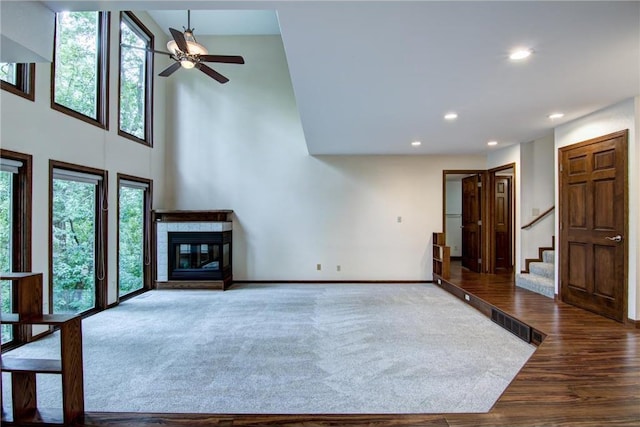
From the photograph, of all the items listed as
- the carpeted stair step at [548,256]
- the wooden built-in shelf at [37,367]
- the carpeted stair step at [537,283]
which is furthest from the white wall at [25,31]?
the carpeted stair step at [548,256]

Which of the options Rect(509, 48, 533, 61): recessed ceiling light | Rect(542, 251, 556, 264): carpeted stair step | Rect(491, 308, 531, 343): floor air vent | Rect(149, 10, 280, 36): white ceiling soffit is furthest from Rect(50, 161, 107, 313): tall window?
Rect(542, 251, 556, 264): carpeted stair step

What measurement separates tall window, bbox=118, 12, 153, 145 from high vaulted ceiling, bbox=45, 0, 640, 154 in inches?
124

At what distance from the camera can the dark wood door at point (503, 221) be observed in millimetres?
7359

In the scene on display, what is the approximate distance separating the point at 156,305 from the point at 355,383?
374 cm

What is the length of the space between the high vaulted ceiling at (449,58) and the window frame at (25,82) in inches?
76.2

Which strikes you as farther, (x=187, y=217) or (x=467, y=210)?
(x=467, y=210)

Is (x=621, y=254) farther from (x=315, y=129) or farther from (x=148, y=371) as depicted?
A: (x=148, y=371)

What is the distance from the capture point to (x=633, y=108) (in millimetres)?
3723

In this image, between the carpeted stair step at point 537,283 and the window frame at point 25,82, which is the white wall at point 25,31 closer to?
the window frame at point 25,82

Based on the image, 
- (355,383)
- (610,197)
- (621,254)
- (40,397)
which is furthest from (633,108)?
(40,397)

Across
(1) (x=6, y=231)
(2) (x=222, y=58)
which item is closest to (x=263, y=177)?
(2) (x=222, y=58)

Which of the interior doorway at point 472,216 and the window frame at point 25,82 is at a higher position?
the window frame at point 25,82

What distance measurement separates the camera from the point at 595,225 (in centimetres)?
423

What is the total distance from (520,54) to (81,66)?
201 inches
